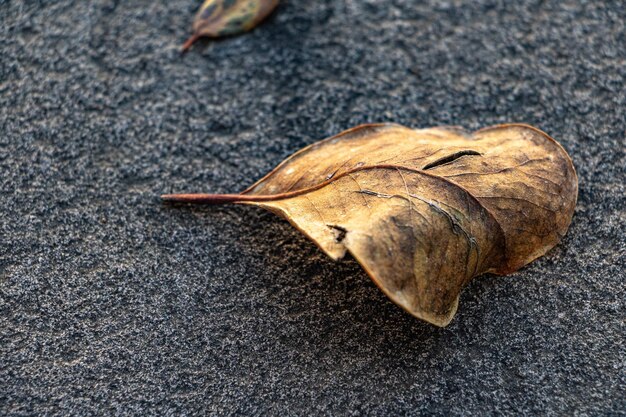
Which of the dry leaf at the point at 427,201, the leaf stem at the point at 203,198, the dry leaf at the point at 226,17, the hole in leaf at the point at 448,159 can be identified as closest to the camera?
the dry leaf at the point at 427,201

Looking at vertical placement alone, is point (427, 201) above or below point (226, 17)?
below

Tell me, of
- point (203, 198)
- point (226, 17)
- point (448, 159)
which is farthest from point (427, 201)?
point (226, 17)

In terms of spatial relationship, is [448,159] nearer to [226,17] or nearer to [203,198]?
[203,198]

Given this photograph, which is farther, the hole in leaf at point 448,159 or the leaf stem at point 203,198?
the leaf stem at point 203,198

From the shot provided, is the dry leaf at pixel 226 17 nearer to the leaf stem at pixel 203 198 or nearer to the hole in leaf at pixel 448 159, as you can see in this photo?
the leaf stem at pixel 203 198

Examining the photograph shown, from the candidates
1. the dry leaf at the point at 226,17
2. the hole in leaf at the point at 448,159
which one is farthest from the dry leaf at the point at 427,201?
the dry leaf at the point at 226,17

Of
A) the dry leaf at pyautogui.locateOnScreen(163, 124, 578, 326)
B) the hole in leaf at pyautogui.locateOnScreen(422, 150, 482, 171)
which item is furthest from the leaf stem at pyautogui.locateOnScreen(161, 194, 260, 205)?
the hole in leaf at pyautogui.locateOnScreen(422, 150, 482, 171)

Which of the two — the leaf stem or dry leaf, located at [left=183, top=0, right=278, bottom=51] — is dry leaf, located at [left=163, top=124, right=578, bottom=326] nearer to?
the leaf stem
